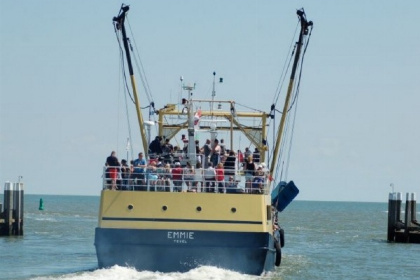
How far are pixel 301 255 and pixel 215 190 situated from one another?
15813mm

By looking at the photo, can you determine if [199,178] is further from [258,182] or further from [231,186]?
[258,182]

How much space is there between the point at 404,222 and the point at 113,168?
27485 mm

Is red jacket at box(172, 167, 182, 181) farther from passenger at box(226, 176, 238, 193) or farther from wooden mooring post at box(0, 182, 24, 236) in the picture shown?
wooden mooring post at box(0, 182, 24, 236)

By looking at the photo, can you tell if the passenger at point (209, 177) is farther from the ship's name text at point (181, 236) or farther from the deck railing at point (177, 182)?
the ship's name text at point (181, 236)

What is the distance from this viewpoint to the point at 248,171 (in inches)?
1242

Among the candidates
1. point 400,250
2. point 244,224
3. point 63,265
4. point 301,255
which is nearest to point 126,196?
point 244,224

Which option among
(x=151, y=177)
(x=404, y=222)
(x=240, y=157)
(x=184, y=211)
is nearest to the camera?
(x=184, y=211)

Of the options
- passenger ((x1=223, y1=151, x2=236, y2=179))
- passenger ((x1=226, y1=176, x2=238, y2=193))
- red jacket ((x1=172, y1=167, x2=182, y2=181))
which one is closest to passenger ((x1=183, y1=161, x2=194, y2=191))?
red jacket ((x1=172, y1=167, x2=182, y2=181))

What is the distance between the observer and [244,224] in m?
30.1

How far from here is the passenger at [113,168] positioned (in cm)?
3092

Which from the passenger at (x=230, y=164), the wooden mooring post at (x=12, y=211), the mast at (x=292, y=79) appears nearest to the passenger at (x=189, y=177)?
the passenger at (x=230, y=164)

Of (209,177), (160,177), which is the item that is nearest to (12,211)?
(160,177)

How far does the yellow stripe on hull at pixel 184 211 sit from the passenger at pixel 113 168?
53 centimetres

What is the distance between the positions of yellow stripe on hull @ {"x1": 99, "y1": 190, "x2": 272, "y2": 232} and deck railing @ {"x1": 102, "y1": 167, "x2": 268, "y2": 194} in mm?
402
